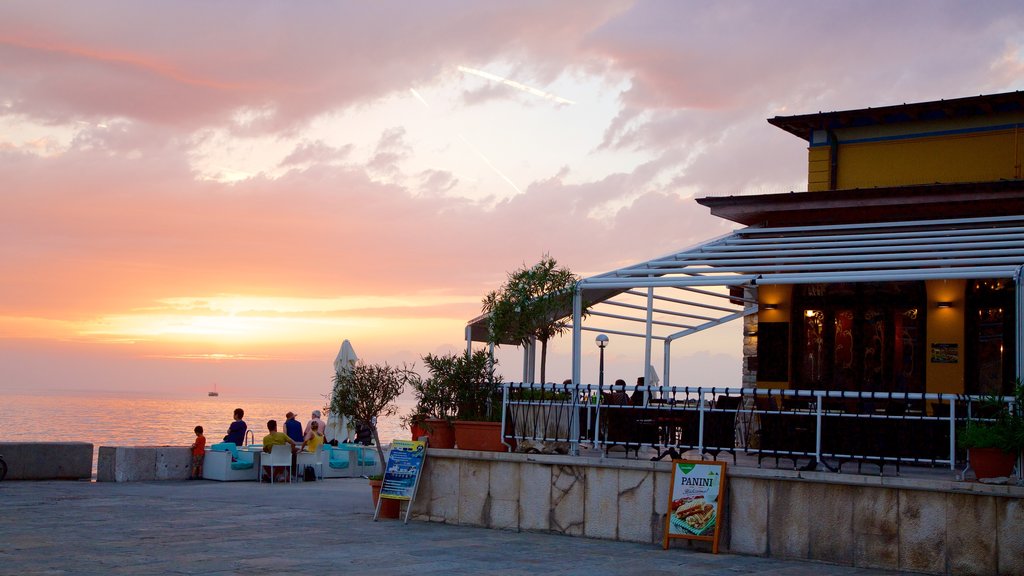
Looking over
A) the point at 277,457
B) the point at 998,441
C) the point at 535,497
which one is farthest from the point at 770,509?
the point at 277,457

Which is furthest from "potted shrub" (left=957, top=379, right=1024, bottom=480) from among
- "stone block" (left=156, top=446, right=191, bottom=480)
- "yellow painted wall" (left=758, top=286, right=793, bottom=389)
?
"stone block" (left=156, top=446, right=191, bottom=480)

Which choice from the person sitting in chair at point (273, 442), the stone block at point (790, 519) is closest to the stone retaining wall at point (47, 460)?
the person sitting in chair at point (273, 442)

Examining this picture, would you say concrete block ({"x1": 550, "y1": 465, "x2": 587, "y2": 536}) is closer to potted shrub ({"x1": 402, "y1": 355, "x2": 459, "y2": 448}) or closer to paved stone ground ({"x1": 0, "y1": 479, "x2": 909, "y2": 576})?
paved stone ground ({"x1": 0, "y1": 479, "x2": 909, "y2": 576})

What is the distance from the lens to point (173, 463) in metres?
20.1

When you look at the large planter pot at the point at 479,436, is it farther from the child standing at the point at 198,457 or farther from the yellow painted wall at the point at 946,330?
the child standing at the point at 198,457

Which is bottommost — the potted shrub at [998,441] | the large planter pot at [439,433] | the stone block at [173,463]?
the stone block at [173,463]

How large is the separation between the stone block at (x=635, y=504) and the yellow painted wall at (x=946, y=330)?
5.86 meters

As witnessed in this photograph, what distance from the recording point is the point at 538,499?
1303cm

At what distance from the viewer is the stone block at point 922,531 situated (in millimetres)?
10430

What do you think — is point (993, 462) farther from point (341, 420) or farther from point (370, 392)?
point (341, 420)

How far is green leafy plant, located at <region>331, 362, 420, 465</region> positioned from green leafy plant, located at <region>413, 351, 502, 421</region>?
494 mm

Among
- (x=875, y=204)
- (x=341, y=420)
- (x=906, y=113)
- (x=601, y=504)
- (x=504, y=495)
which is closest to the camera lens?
(x=601, y=504)

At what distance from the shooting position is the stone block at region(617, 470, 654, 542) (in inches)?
480

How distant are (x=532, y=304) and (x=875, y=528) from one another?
5.37m
